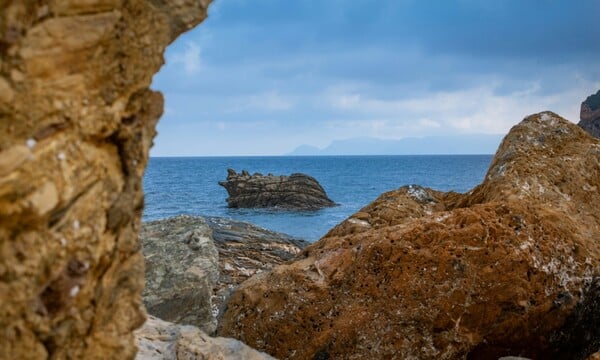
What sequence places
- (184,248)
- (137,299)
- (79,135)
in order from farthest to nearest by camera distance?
(184,248) → (137,299) → (79,135)

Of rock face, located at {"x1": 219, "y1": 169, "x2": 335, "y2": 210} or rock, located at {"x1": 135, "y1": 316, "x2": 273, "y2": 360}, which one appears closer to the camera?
rock, located at {"x1": 135, "y1": 316, "x2": 273, "y2": 360}

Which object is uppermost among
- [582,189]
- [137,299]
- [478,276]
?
[582,189]

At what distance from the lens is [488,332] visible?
7078mm

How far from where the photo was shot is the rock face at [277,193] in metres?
60.9

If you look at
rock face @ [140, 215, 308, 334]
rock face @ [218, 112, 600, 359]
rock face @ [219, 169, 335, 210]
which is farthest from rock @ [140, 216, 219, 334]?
rock face @ [219, 169, 335, 210]

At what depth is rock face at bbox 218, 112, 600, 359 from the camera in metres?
7.01

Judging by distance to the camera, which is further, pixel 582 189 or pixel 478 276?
pixel 582 189

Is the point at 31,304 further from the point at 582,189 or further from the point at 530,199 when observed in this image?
the point at 582,189

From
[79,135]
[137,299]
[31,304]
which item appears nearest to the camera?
[31,304]

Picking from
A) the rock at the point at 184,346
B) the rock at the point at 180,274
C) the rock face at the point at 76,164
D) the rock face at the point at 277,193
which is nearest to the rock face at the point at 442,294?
the rock at the point at 184,346

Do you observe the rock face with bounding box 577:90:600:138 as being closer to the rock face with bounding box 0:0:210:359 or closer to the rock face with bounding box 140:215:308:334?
the rock face with bounding box 140:215:308:334

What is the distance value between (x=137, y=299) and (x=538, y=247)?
5250mm

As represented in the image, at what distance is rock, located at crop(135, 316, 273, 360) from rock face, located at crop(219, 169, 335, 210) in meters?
53.0

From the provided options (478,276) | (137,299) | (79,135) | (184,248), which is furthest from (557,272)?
(184,248)
